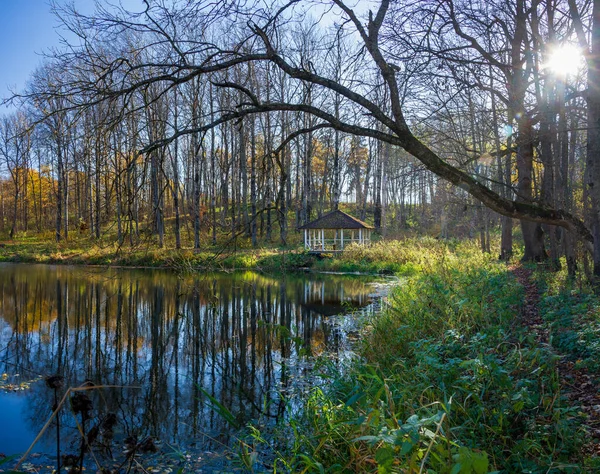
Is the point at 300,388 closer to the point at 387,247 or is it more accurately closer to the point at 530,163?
the point at 530,163

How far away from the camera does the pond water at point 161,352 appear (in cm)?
522

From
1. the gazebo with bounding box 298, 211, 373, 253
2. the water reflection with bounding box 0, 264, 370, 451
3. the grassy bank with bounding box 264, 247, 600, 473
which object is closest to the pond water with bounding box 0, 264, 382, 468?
the water reflection with bounding box 0, 264, 370, 451

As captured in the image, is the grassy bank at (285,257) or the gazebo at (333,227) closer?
the grassy bank at (285,257)

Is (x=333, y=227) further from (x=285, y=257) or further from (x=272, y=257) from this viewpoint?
(x=285, y=257)

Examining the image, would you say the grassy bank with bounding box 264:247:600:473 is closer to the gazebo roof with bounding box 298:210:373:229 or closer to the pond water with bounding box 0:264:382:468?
the pond water with bounding box 0:264:382:468

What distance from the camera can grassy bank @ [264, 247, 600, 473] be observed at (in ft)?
8.14

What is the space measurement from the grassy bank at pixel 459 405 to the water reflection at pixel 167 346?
→ 1.32 m

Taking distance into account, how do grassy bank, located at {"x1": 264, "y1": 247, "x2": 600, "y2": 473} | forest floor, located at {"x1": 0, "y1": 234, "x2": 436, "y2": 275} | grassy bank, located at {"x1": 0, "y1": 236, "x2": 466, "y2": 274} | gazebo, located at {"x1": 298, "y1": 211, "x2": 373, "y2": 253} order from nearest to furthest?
grassy bank, located at {"x1": 264, "y1": 247, "x2": 600, "y2": 473}, grassy bank, located at {"x1": 0, "y1": 236, "x2": 466, "y2": 274}, forest floor, located at {"x1": 0, "y1": 234, "x2": 436, "y2": 275}, gazebo, located at {"x1": 298, "y1": 211, "x2": 373, "y2": 253}

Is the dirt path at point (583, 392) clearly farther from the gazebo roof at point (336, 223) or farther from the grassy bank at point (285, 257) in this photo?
the gazebo roof at point (336, 223)

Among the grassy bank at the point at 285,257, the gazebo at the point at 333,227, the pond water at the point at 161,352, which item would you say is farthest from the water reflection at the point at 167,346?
the gazebo at the point at 333,227

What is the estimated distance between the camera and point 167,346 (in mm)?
8641

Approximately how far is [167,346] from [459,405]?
6614mm

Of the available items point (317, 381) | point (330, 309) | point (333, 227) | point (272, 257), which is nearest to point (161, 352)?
point (317, 381)

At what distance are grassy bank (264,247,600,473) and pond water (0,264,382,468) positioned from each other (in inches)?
35.9
